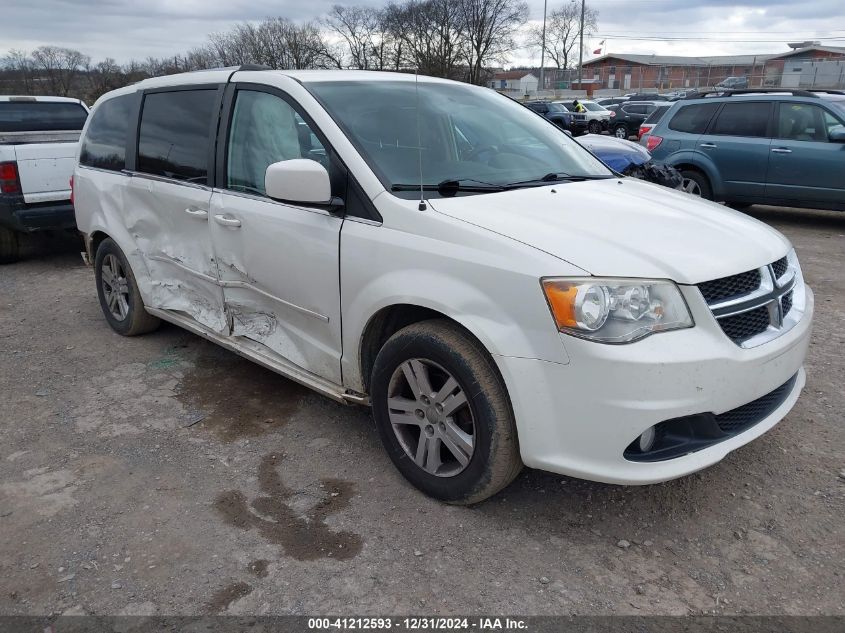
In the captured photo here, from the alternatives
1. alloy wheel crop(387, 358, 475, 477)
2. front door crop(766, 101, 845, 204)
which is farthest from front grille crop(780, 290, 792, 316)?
front door crop(766, 101, 845, 204)

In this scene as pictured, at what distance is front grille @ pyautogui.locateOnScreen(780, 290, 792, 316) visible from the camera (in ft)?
9.49

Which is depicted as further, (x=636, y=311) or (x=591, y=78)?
(x=591, y=78)

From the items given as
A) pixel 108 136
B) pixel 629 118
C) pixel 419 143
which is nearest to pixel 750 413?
pixel 419 143

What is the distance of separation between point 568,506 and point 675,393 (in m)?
0.85

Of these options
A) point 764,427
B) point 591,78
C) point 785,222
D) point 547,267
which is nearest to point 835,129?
point 785,222

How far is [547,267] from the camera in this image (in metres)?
2.41

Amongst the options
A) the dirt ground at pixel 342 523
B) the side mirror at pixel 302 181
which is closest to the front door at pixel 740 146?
the dirt ground at pixel 342 523

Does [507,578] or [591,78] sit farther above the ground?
[591,78]

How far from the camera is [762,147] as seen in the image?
884cm

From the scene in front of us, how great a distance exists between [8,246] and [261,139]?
5742 mm

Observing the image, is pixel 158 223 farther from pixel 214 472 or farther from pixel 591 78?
pixel 591 78

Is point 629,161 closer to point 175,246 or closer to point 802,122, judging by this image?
point 802,122

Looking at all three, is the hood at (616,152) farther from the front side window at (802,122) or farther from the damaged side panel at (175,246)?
the damaged side panel at (175,246)

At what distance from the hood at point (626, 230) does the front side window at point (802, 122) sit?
6.42 metres
